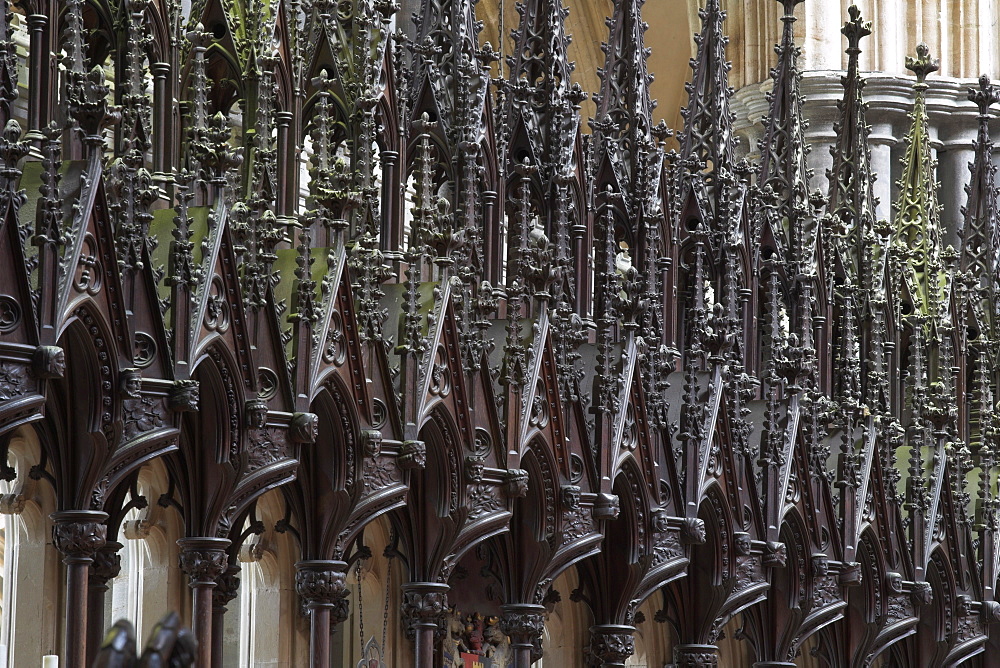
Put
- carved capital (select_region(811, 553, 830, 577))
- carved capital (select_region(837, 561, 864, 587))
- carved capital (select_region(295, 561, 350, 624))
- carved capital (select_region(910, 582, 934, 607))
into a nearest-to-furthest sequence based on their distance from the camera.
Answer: carved capital (select_region(295, 561, 350, 624)), carved capital (select_region(811, 553, 830, 577)), carved capital (select_region(837, 561, 864, 587)), carved capital (select_region(910, 582, 934, 607))

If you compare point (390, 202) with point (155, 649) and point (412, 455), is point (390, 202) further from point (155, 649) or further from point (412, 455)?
point (155, 649)

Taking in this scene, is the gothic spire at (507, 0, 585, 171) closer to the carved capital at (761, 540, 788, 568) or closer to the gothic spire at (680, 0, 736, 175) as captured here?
the gothic spire at (680, 0, 736, 175)

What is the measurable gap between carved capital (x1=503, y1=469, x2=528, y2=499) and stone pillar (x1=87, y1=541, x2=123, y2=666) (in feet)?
10.1

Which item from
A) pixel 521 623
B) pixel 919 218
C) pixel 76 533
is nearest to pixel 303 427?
pixel 76 533

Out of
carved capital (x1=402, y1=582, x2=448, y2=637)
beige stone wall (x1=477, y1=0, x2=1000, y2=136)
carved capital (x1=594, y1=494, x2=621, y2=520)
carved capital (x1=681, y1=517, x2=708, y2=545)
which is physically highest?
beige stone wall (x1=477, y1=0, x2=1000, y2=136)

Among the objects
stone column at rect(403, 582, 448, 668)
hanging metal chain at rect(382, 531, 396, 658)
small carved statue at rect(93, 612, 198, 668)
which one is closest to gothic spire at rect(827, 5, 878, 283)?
hanging metal chain at rect(382, 531, 396, 658)

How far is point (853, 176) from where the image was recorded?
20453 mm

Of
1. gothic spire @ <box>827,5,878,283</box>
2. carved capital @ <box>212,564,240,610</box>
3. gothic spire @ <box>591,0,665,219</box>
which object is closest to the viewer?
carved capital @ <box>212,564,240,610</box>

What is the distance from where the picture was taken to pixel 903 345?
20.9m

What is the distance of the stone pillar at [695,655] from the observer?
1703cm

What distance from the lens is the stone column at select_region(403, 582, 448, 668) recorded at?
14.2 metres

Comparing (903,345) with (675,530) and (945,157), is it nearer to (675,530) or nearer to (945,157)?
(675,530)

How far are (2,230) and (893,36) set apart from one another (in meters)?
18.9

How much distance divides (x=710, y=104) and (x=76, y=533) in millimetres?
8419
